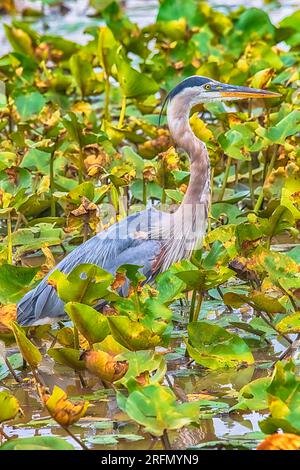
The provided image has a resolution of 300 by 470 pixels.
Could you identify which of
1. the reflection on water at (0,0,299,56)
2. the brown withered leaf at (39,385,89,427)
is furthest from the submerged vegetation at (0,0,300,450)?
the reflection on water at (0,0,299,56)

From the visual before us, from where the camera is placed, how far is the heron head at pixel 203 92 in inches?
201

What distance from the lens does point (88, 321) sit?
12.3 feet

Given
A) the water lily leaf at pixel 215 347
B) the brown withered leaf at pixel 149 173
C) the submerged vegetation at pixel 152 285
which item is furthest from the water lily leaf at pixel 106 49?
the water lily leaf at pixel 215 347

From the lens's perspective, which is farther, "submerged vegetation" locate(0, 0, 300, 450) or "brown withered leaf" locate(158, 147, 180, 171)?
"brown withered leaf" locate(158, 147, 180, 171)

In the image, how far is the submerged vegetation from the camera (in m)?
3.55

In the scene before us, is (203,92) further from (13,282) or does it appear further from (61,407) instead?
(61,407)

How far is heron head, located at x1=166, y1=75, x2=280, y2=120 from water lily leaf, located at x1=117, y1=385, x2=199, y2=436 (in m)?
2.15

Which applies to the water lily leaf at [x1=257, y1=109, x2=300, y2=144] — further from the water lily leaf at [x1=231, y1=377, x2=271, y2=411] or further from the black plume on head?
the water lily leaf at [x1=231, y1=377, x2=271, y2=411]

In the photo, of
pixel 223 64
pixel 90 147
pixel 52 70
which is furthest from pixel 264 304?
pixel 52 70

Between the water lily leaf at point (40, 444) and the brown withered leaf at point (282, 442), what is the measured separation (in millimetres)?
551

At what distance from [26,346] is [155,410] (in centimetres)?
70

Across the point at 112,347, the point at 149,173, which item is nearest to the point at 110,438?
the point at 112,347

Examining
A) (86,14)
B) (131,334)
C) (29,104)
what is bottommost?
(86,14)

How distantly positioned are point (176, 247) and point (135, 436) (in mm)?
1617
